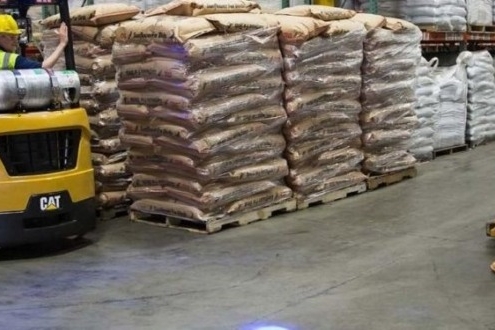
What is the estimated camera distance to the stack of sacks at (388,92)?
309 inches

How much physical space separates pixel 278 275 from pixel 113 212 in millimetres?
2556

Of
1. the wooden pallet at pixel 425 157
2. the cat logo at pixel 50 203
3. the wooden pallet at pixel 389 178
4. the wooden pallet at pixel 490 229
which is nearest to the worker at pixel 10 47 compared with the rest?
the cat logo at pixel 50 203

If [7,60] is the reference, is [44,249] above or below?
below

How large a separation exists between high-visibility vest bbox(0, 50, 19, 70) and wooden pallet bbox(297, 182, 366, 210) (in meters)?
2.86

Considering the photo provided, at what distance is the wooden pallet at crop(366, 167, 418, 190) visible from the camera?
7.98 meters

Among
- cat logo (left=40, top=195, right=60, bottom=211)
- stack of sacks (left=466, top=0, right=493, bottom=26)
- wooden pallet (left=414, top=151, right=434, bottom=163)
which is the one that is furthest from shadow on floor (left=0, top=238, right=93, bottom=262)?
stack of sacks (left=466, top=0, right=493, bottom=26)

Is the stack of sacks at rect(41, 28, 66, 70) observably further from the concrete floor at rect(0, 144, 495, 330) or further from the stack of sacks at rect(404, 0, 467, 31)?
the stack of sacks at rect(404, 0, 467, 31)

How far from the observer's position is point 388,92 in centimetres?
803

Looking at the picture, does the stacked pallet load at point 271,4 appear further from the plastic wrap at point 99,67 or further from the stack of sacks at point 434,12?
the plastic wrap at point 99,67

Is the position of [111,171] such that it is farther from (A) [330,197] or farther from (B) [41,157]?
(A) [330,197]

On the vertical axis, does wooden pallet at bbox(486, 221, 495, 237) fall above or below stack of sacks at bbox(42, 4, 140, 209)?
below

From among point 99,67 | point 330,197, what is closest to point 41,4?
point 99,67

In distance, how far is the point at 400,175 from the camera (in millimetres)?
8469

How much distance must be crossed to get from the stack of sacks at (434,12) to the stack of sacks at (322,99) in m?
2.96
